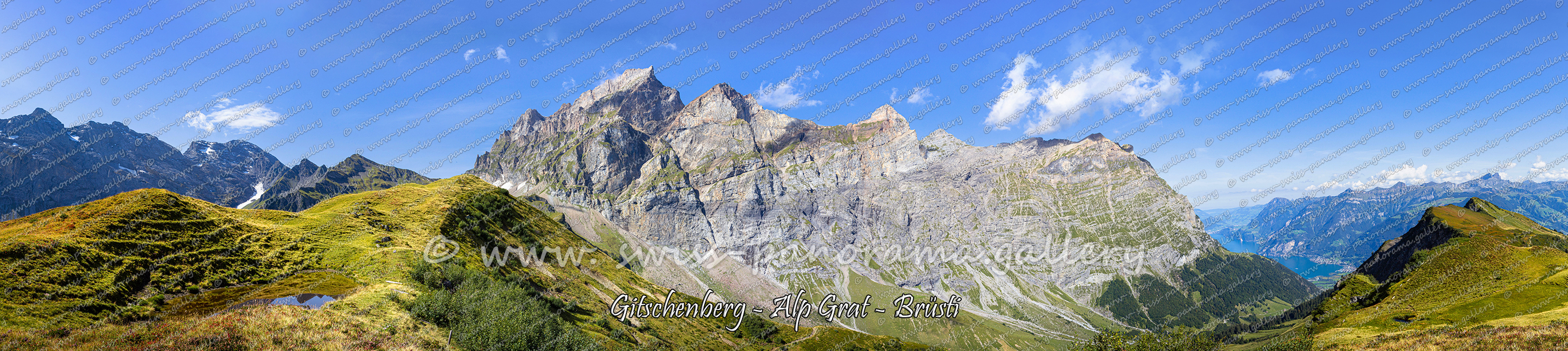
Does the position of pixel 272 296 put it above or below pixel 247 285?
below

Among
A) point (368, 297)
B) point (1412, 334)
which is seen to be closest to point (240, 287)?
point (368, 297)

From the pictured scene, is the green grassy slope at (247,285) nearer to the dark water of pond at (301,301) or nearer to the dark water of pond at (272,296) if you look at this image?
the dark water of pond at (272,296)

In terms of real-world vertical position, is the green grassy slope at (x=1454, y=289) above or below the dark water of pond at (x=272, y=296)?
above

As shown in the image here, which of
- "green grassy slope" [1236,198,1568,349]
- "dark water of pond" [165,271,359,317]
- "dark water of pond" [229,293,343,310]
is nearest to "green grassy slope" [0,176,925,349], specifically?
"dark water of pond" [165,271,359,317]

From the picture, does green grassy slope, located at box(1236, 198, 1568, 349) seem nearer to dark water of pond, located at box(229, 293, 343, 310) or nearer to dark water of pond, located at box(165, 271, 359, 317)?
dark water of pond, located at box(229, 293, 343, 310)

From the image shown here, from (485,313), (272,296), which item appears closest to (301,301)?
(272,296)

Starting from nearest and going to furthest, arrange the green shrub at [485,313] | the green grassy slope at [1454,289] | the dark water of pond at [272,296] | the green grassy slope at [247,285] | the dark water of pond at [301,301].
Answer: the green grassy slope at [247,285], the dark water of pond at [272,296], the dark water of pond at [301,301], the green shrub at [485,313], the green grassy slope at [1454,289]

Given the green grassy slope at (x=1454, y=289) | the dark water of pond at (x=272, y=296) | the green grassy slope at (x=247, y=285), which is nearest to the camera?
the green grassy slope at (x=247, y=285)

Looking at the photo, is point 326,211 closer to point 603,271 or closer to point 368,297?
point 368,297

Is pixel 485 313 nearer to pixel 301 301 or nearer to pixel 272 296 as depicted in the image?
pixel 301 301

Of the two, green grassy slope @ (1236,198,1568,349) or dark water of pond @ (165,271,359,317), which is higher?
green grassy slope @ (1236,198,1568,349)

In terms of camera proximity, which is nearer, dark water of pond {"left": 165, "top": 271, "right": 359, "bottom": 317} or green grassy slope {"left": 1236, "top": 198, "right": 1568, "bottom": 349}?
dark water of pond {"left": 165, "top": 271, "right": 359, "bottom": 317}

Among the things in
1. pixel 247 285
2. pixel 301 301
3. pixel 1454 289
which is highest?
pixel 1454 289

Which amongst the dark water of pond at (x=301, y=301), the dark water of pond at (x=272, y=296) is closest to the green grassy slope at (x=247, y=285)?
the dark water of pond at (x=272, y=296)
